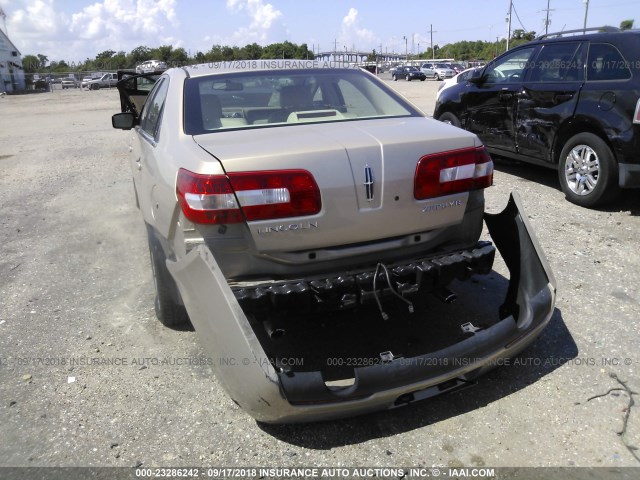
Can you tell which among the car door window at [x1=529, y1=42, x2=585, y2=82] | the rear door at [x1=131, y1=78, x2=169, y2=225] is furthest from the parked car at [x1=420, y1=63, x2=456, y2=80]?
the rear door at [x1=131, y1=78, x2=169, y2=225]

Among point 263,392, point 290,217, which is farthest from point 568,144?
point 263,392

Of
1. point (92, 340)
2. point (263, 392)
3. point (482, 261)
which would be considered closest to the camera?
point (263, 392)

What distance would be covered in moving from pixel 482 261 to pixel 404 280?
0.53 metres

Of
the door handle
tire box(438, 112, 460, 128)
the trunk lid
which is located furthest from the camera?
tire box(438, 112, 460, 128)

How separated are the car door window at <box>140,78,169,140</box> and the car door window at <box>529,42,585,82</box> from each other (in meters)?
4.53

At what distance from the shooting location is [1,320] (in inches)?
157

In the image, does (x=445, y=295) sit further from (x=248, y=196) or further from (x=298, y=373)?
(x=248, y=196)

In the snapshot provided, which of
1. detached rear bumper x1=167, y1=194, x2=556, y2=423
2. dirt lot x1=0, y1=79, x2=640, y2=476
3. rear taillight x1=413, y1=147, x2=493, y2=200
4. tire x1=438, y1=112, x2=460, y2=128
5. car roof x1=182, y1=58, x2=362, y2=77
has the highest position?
car roof x1=182, y1=58, x2=362, y2=77

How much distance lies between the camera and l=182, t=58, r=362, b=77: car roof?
3.79m

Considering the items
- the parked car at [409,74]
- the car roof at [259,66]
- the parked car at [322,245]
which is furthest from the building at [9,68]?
the parked car at [322,245]

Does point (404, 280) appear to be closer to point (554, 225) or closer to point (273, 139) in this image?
point (273, 139)

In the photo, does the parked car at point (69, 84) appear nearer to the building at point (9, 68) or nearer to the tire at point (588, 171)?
the building at point (9, 68)

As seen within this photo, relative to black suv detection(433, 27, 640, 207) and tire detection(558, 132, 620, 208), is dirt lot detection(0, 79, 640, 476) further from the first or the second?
black suv detection(433, 27, 640, 207)

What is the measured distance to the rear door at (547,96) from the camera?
6.11 metres
